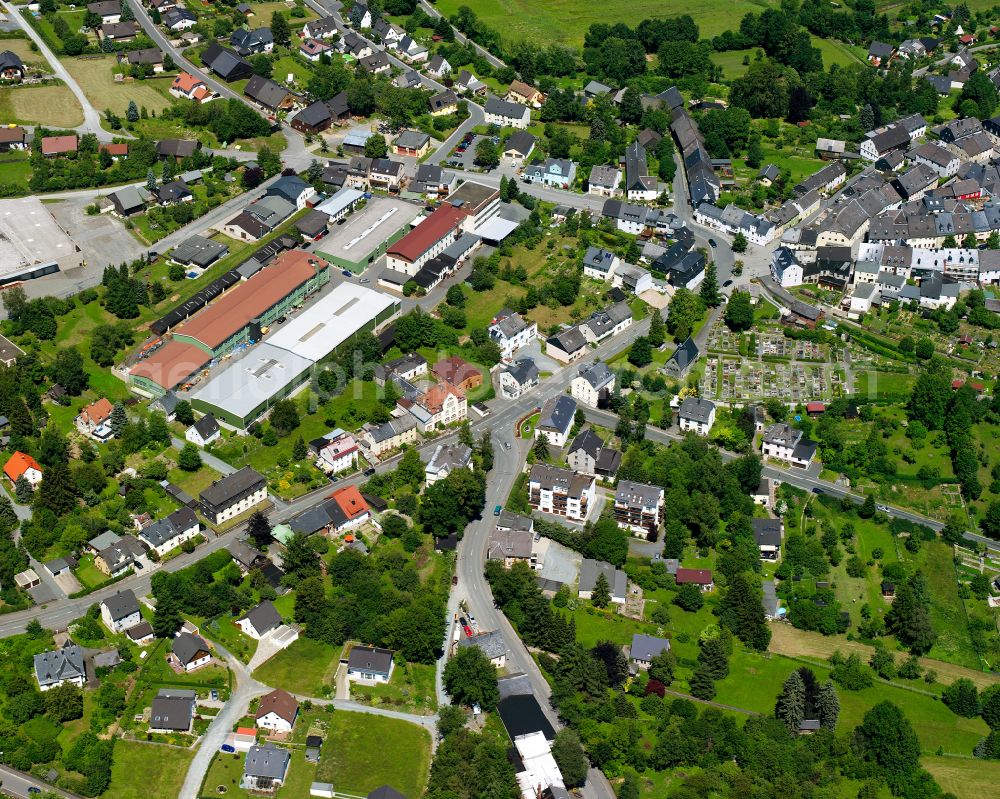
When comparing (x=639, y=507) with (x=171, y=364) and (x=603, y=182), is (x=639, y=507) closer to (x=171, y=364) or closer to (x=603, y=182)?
(x=171, y=364)

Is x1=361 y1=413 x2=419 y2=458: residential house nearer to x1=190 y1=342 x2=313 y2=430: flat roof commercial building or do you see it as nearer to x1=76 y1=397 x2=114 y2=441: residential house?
x1=190 y1=342 x2=313 y2=430: flat roof commercial building

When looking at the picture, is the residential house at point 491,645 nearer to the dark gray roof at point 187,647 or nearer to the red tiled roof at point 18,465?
the dark gray roof at point 187,647

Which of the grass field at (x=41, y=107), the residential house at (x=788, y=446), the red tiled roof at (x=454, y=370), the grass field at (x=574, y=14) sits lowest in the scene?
the grass field at (x=41, y=107)

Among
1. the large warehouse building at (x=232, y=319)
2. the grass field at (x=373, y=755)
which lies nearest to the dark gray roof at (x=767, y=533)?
the grass field at (x=373, y=755)

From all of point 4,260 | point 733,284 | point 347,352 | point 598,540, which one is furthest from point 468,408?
point 4,260

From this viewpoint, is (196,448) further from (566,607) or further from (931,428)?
(931,428)

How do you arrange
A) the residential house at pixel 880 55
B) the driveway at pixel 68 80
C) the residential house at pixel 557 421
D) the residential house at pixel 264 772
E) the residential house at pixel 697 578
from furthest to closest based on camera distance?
the residential house at pixel 880 55
the driveway at pixel 68 80
the residential house at pixel 557 421
the residential house at pixel 697 578
the residential house at pixel 264 772
